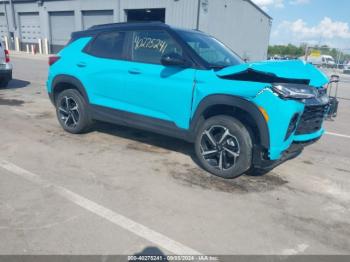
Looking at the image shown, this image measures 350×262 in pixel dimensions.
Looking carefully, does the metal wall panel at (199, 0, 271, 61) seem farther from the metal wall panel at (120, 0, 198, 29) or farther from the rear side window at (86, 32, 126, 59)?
the rear side window at (86, 32, 126, 59)

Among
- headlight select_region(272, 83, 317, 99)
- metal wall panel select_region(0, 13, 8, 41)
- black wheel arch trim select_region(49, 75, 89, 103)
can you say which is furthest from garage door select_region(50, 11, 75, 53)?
headlight select_region(272, 83, 317, 99)

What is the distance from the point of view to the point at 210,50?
471cm

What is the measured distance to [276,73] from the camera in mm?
3686

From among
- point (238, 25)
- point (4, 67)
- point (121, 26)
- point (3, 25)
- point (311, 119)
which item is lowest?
point (4, 67)

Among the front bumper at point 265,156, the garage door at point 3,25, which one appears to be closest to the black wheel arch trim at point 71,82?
the front bumper at point 265,156

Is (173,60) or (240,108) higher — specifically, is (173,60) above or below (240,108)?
above

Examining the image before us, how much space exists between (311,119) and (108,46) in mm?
3181

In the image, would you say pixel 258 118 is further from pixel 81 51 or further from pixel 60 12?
pixel 60 12

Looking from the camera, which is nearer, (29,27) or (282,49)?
(29,27)

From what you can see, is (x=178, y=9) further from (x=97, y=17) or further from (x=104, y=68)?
(x=104, y=68)

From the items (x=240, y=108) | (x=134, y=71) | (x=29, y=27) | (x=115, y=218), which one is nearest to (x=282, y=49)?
(x=29, y=27)

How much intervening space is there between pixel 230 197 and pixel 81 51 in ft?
11.4

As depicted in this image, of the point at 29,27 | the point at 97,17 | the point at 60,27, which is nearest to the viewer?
the point at 97,17

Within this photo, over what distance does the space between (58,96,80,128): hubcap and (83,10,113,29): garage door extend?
2212 centimetres
